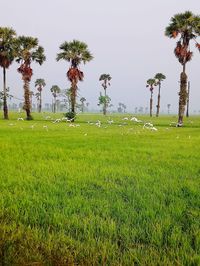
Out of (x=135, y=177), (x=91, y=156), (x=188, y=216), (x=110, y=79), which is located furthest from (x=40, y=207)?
(x=110, y=79)

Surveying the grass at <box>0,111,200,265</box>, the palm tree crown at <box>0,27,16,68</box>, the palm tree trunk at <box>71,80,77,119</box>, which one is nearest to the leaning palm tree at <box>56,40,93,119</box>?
the palm tree trunk at <box>71,80,77,119</box>

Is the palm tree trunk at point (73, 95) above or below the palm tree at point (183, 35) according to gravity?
below

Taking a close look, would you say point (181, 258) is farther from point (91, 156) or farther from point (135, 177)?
point (91, 156)

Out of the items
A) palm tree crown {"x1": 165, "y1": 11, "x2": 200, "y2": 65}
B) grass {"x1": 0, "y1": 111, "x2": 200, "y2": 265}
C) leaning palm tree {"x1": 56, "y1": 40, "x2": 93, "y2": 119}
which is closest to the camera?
grass {"x1": 0, "y1": 111, "x2": 200, "y2": 265}

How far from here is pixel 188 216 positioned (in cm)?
514

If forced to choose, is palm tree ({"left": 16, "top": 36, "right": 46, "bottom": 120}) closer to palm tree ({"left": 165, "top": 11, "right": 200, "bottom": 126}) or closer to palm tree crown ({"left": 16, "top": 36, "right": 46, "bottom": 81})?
palm tree crown ({"left": 16, "top": 36, "right": 46, "bottom": 81})

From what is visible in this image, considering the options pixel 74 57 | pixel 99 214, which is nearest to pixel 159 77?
pixel 74 57

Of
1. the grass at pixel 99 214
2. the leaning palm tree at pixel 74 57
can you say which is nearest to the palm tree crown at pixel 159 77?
the leaning palm tree at pixel 74 57

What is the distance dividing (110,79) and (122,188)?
94320 millimetres

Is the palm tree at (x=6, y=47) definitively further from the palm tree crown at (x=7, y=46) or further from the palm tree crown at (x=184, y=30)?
the palm tree crown at (x=184, y=30)

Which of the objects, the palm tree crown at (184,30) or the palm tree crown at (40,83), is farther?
the palm tree crown at (40,83)

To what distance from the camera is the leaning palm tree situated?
46.5 metres

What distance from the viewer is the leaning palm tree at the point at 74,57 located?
46469 millimetres

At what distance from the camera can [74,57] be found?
4697 centimetres
